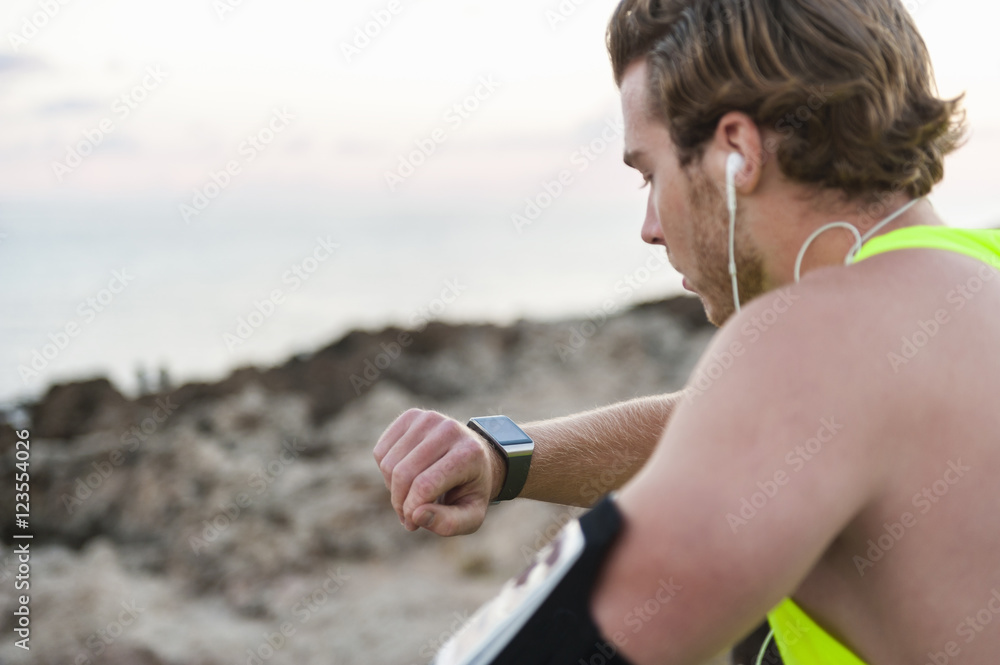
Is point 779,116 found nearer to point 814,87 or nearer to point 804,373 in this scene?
point 814,87

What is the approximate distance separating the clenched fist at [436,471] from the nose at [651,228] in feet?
2.08

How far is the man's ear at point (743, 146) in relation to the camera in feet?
4.83

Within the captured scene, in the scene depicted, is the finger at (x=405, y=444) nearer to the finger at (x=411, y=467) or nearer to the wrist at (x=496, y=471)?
the finger at (x=411, y=467)

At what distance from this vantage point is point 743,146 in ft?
4.87

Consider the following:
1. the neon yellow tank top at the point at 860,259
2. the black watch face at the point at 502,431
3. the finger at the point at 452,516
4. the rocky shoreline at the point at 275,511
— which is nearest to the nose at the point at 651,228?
the neon yellow tank top at the point at 860,259

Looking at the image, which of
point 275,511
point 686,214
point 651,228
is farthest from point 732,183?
point 275,511

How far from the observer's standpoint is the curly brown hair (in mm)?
1466

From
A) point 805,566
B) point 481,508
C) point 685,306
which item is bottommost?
point 685,306

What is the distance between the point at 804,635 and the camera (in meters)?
1.46

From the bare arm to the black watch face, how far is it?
0.05m

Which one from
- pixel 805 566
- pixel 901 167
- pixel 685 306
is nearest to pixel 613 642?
pixel 805 566

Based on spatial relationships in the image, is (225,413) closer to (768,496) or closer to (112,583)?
(112,583)

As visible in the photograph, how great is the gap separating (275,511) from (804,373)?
4617 millimetres

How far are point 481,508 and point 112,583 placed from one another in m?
3.60
